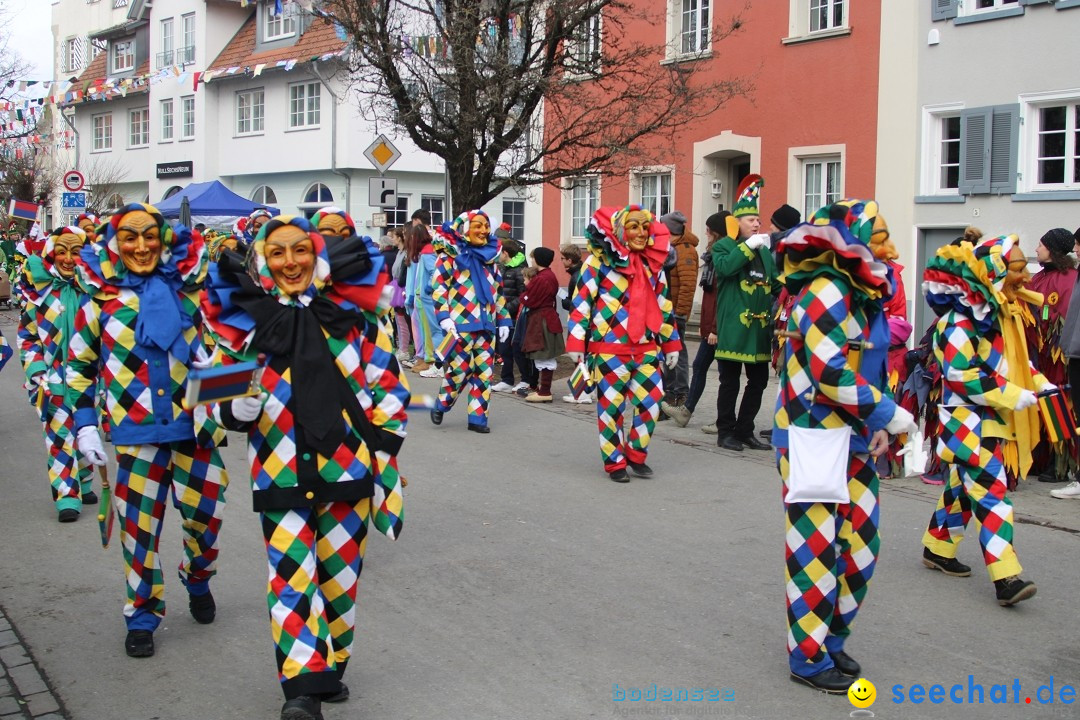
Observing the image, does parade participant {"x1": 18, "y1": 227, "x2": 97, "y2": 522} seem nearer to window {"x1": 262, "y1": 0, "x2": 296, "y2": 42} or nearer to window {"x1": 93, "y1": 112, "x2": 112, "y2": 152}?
window {"x1": 262, "y1": 0, "x2": 296, "y2": 42}

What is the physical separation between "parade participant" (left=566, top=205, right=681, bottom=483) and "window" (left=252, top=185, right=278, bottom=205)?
30.4 meters

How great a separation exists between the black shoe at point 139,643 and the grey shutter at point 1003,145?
48.3 feet

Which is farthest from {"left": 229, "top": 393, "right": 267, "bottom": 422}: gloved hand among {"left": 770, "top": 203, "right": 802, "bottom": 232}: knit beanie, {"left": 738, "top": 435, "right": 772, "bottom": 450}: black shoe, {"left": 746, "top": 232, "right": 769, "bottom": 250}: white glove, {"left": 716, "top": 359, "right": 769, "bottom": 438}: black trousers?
{"left": 738, "top": 435, "right": 772, "bottom": 450}: black shoe

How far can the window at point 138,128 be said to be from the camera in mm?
43922

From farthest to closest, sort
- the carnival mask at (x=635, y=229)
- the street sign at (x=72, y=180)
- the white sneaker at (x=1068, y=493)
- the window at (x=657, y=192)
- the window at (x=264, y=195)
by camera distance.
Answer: the window at (x=264, y=195) → the street sign at (x=72, y=180) → the window at (x=657, y=192) → the carnival mask at (x=635, y=229) → the white sneaker at (x=1068, y=493)

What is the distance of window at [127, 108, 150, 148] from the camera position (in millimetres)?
43922

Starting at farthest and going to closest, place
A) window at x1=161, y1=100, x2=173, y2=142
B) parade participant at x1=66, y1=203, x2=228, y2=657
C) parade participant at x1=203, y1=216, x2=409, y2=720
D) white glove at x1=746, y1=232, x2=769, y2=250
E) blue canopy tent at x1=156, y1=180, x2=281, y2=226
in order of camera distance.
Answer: window at x1=161, y1=100, x2=173, y2=142 → blue canopy tent at x1=156, y1=180, x2=281, y2=226 → white glove at x1=746, y1=232, x2=769, y2=250 → parade participant at x1=66, y1=203, x2=228, y2=657 → parade participant at x1=203, y1=216, x2=409, y2=720

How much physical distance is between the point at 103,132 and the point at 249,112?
11.4m

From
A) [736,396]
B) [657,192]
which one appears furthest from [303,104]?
[736,396]

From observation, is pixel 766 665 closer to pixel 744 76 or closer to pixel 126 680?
pixel 126 680

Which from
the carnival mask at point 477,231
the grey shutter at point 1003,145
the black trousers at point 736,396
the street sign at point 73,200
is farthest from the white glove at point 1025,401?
the street sign at point 73,200

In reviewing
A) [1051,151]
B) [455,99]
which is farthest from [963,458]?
[1051,151]

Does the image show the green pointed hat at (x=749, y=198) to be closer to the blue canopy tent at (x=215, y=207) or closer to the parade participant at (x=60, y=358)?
the parade participant at (x=60, y=358)

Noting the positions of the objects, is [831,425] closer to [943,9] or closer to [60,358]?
[60,358]
